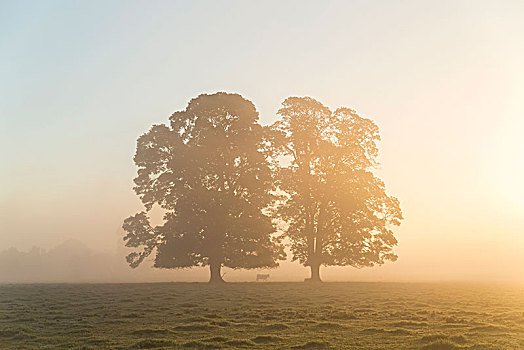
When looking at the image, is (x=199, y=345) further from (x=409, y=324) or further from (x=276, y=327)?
(x=409, y=324)

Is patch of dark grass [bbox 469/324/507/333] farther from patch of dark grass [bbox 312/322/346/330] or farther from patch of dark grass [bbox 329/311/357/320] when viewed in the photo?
patch of dark grass [bbox 329/311/357/320]

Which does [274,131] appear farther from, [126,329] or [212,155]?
[126,329]

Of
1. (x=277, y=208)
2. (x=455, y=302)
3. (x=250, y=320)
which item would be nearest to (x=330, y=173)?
(x=277, y=208)

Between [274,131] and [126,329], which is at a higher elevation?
[274,131]

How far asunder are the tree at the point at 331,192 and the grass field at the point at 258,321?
54.1ft

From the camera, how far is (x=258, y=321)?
2531 centimetres

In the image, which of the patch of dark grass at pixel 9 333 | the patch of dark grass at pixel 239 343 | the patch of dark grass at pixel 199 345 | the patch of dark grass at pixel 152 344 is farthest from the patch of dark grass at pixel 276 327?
the patch of dark grass at pixel 9 333

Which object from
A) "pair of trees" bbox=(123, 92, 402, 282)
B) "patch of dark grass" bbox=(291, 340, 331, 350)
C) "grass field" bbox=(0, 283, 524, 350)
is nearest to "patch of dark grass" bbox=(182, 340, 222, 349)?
"grass field" bbox=(0, 283, 524, 350)

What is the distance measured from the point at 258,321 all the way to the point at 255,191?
29.9m

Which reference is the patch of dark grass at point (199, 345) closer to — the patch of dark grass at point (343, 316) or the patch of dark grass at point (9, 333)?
the patch of dark grass at point (9, 333)

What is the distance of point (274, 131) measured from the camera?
5753 centimetres

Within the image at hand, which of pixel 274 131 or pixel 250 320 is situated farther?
pixel 274 131

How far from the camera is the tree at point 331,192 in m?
56.0

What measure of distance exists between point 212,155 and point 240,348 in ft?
122
